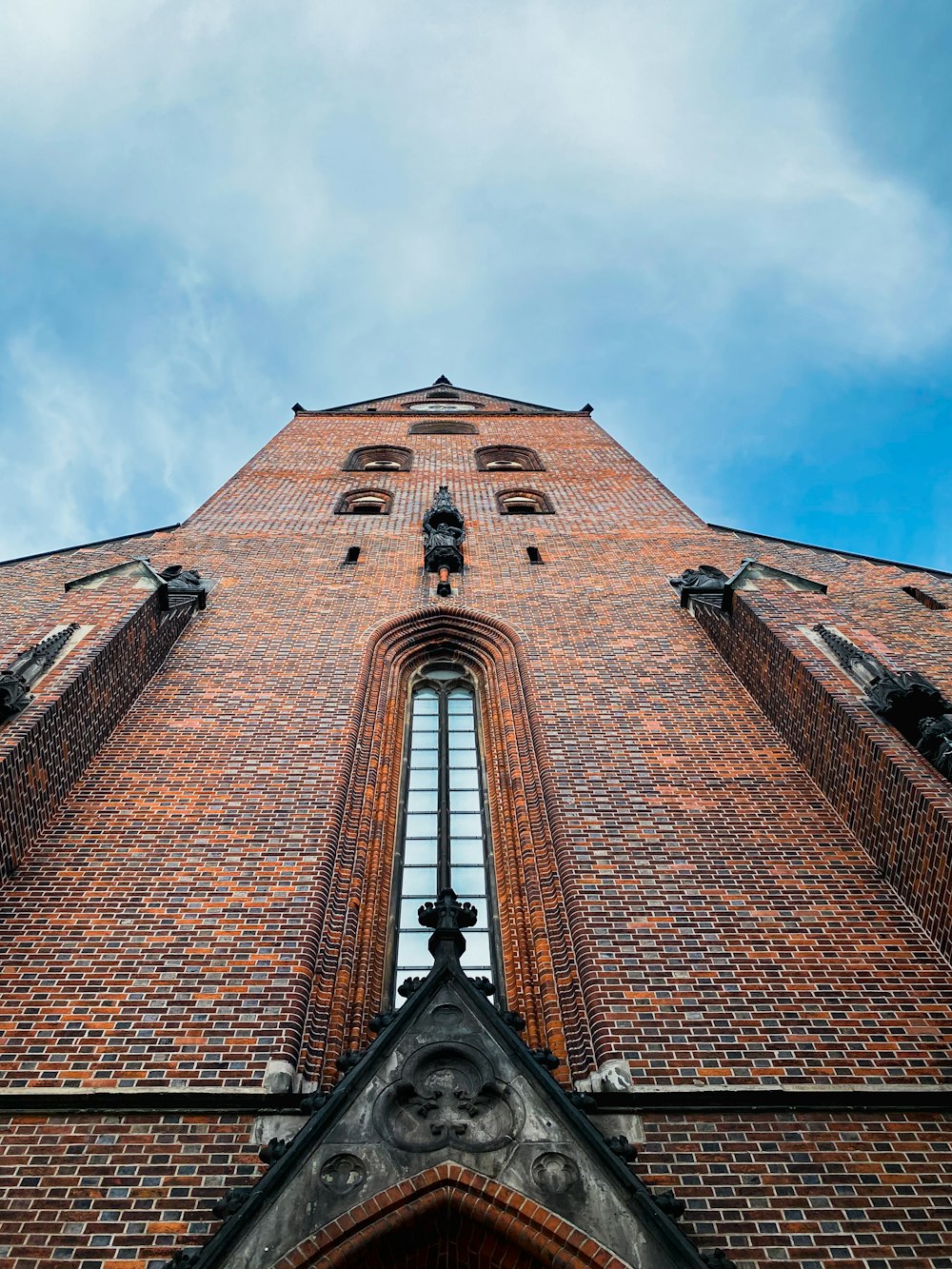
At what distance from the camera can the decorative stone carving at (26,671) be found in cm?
679

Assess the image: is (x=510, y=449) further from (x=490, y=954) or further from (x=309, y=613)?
(x=490, y=954)

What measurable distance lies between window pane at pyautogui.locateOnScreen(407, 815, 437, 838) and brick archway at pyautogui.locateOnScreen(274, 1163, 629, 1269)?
11.2 ft

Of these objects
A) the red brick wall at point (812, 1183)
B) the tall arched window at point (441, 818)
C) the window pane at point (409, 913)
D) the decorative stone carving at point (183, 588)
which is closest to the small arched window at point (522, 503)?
the tall arched window at point (441, 818)

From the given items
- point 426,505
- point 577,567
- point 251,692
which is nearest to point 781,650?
point 577,567

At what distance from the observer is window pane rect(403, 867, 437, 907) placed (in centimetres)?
699

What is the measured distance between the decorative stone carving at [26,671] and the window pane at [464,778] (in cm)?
349

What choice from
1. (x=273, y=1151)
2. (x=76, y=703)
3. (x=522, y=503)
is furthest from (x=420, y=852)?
(x=522, y=503)

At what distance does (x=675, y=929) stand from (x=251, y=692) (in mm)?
4453

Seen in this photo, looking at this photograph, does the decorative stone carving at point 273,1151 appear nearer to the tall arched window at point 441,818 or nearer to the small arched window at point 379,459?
the tall arched window at point 441,818

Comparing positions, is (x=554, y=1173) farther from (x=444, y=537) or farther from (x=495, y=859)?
(x=444, y=537)

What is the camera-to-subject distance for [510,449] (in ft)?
59.1

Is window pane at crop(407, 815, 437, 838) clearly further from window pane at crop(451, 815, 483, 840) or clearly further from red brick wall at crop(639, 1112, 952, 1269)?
red brick wall at crop(639, 1112, 952, 1269)

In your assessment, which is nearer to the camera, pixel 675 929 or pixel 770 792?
pixel 675 929

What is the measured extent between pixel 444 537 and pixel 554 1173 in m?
8.64
